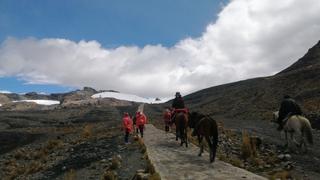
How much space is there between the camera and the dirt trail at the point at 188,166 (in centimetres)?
1473

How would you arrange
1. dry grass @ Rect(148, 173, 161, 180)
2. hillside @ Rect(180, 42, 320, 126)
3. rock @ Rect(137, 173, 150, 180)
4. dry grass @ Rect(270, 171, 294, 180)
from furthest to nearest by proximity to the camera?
hillside @ Rect(180, 42, 320, 126) < dry grass @ Rect(270, 171, 294, 180) < rock @ Rect(137, 173, 150, 180) < dry grass @ Rect(148, 173, 161, 180)

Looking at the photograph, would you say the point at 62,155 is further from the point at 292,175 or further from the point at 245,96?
the point at 245,96

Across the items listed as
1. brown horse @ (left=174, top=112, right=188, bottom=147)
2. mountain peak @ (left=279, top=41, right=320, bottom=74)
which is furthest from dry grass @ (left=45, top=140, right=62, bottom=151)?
mountain peak @ (left=279, top=41, right=320, bottom=74)

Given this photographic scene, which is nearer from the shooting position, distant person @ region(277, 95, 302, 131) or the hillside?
distant person @ region(277, 95, 302, 131)

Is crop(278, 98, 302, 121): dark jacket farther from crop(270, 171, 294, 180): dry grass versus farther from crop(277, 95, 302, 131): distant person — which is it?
crop(270, 171, 294, 180): dry grass

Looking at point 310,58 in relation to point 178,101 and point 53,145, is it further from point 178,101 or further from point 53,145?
point 178,101

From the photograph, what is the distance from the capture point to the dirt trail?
14.7 meters

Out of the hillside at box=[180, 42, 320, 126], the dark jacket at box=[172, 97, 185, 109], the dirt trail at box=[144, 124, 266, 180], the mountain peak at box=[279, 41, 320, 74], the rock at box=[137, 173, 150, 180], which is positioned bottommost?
the rock at box=[137, 173, 150, 180]

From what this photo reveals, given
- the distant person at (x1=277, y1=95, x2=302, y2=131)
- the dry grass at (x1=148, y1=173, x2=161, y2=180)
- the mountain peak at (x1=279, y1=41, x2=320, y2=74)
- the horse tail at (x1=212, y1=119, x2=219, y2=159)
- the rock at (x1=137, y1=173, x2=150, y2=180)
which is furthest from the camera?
the mountain peak at (x1=279, y1=41, x2=320, y2=74)

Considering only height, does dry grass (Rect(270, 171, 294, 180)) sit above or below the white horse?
below

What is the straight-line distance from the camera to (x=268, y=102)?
76.2 meters

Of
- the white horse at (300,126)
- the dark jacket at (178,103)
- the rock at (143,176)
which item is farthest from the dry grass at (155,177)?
the dark jacket at (178,103)

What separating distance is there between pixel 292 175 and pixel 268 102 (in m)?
59.9

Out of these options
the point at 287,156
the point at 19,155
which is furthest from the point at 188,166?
the point at 19,155
